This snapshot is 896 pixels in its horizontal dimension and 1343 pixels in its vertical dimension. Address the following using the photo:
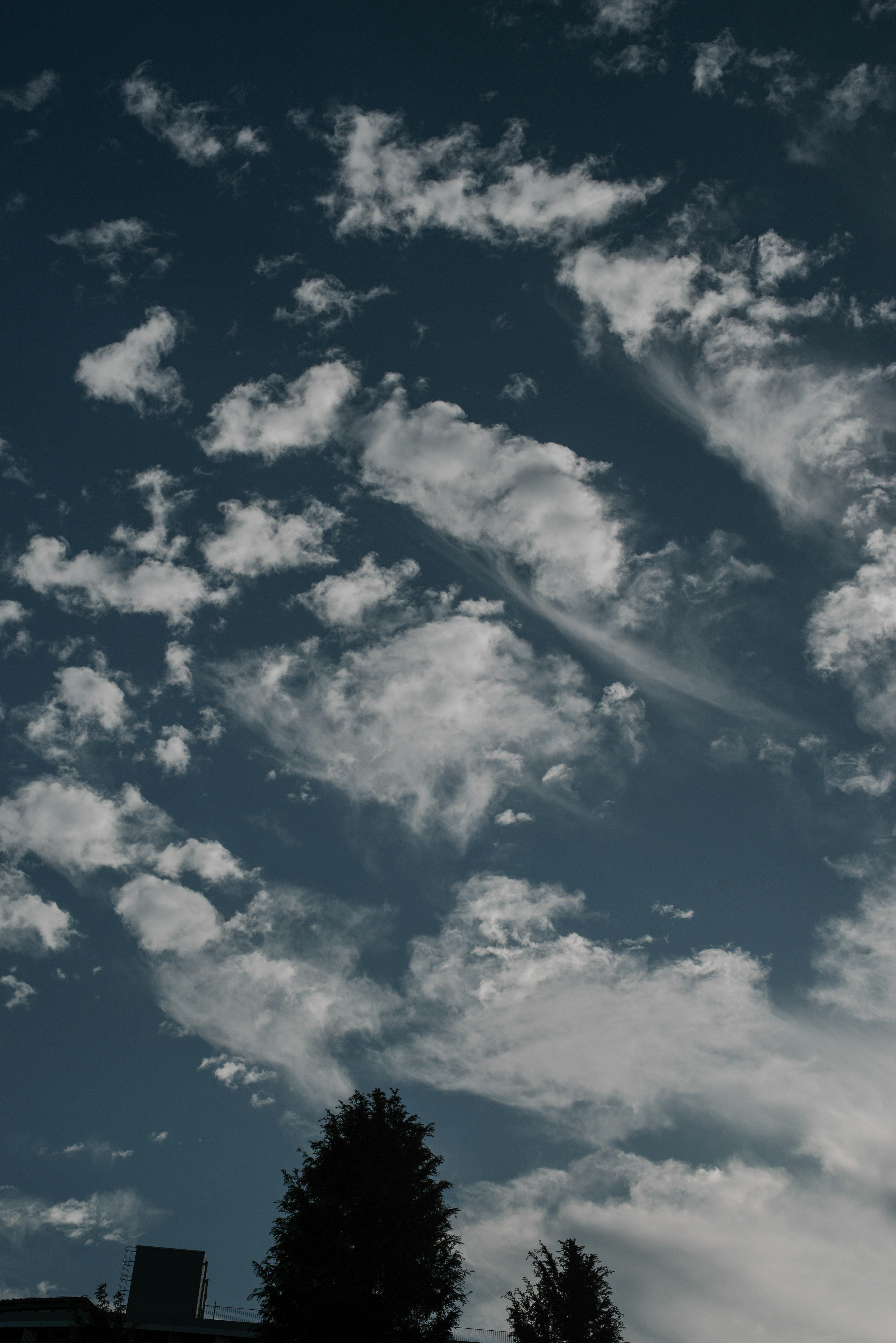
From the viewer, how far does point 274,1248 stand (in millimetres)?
29766

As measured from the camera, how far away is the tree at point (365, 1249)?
1089 inches

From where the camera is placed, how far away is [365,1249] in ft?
94.1

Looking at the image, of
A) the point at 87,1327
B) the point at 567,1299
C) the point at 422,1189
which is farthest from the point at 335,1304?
the point at 567,1299

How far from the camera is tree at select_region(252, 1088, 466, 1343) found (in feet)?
90.8

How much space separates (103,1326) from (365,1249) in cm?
778

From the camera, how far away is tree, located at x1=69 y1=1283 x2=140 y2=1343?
80.5 feet

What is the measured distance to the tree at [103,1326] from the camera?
24.5m

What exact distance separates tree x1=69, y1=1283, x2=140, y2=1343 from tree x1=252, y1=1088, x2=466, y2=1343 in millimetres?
4654

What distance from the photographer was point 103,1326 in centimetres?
2500

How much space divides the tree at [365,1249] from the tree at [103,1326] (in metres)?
4.65

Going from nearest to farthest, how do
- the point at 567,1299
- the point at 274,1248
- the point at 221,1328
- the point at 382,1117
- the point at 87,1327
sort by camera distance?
the point at 87,1327 < the point at 274,1248 < the point at 382,1117 < the point at 567,1299 < the point at 221,1328

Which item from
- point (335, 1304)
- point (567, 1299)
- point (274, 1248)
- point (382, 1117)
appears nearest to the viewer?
point (335, 1304)

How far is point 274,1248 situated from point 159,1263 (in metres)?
23.5

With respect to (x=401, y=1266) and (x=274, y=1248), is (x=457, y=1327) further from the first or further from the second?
(x=274, y=1248)
